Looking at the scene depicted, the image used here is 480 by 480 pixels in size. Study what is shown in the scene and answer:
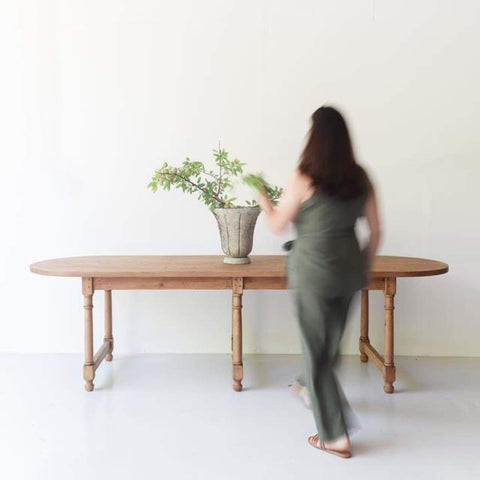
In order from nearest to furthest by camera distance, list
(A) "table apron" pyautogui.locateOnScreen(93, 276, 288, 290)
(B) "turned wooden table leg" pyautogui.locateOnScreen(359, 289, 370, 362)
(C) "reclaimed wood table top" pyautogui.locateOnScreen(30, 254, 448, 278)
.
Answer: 1. (C) "reclaimed wood table top" pyautogui.locateOnScreen(30, 254, 448, 278)
2. (A) "table apron" pyautogui.locateOnScreen(93, 276, 288, 290)
3. (B) "turned wooden table leg" pyautogui.locateOnScreen(359, 289, 370, 362)

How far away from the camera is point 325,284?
2434mm

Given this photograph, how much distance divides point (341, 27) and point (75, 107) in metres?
1.89

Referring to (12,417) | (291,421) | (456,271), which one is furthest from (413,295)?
(12,417)

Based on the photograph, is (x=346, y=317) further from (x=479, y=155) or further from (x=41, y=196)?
(x=41, y=196)

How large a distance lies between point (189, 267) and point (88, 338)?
706 mm

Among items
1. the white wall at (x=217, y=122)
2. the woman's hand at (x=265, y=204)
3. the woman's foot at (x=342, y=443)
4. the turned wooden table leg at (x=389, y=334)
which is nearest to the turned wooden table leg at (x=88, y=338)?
the white wall at (x=217, y=122)

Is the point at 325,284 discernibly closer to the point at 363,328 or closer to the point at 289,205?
the point at 289,205

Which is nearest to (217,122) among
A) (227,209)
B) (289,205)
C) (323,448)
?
(227,209)

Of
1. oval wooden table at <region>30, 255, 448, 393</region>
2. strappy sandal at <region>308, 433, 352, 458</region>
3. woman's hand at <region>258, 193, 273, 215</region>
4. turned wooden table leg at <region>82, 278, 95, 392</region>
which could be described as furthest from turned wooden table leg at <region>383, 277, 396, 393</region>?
turned wooden table leg at <region>82, 278, 95, 392</region>

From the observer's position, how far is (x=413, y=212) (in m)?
4.00

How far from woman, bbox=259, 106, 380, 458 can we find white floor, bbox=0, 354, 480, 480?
0.87 ft

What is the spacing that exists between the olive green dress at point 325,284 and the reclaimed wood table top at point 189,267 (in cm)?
68

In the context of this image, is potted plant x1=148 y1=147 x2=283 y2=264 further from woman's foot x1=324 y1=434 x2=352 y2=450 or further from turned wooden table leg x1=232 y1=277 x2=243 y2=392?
woman's foot x1=324 y1=434 x2=352 y2=450

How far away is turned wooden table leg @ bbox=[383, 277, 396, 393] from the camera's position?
325cm
